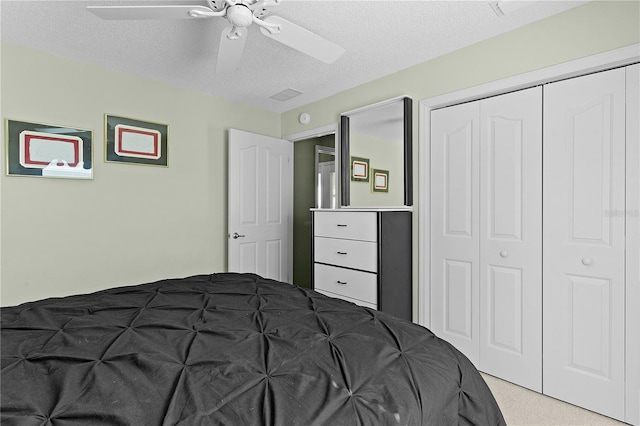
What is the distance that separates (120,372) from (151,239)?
2.61 metres

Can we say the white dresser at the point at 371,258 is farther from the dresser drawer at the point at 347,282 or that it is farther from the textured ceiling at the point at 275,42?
the textured ceiling at the point at 275,42

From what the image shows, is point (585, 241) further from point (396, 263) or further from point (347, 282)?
point (347, 282)

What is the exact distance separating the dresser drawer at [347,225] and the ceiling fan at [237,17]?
49.1 inches

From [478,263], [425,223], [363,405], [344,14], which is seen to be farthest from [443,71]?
[363,405]

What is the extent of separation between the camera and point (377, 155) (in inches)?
124

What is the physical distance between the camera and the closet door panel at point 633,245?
1.89 metres

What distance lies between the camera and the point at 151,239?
3250mm

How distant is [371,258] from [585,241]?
1372mm

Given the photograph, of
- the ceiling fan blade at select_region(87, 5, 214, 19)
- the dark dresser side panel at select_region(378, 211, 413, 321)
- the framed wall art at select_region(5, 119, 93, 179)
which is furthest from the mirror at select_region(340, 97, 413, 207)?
the framed wall art at select_region(5, 119, 93, 179)

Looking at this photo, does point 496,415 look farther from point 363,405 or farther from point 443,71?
point 443,71

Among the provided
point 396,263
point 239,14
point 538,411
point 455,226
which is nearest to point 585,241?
point 455,226

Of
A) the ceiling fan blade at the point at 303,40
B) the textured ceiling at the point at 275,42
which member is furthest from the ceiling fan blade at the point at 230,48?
the textured ceiling at the point at 275,42

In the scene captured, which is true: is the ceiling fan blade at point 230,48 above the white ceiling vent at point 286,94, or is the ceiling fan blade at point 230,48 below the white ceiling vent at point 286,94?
below

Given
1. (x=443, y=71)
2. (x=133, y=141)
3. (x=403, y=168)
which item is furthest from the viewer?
(x=133, y=141)
